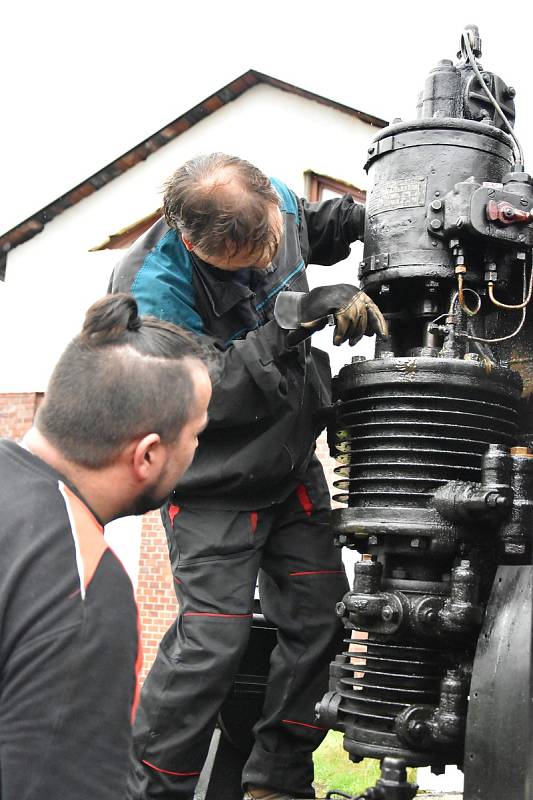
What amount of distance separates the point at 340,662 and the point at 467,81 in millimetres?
1603

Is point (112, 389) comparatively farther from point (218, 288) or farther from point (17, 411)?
point (17, 411)

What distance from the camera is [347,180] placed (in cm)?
1047

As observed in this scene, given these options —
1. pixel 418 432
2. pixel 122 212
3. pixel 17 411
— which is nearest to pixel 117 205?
pixel 122 212

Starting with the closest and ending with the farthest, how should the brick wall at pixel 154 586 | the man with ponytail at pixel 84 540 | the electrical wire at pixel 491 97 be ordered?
1. the man with ponytail at pixel 84 540
2. the electrical wire at pixel 491 97
3. the brick wall at pixel 154 586

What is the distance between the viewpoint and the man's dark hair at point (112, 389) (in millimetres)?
1664

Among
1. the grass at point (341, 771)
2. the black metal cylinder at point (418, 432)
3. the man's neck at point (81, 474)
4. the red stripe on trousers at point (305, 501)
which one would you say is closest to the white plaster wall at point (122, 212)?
the grass at point (341, 771)

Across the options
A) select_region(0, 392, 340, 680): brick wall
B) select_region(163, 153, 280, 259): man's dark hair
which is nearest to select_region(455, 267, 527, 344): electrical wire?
select_region(163, 153, 280, 259): man's dark hair

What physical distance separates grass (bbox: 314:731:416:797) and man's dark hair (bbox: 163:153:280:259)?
345 cm

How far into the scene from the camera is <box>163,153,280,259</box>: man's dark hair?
265cm

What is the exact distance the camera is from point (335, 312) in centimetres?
249

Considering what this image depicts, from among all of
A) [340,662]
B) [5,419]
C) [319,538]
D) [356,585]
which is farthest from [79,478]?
[5,419]

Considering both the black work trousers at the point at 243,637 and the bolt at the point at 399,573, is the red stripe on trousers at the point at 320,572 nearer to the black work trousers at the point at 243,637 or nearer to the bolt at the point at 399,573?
the black work trousers at the point at 243,637

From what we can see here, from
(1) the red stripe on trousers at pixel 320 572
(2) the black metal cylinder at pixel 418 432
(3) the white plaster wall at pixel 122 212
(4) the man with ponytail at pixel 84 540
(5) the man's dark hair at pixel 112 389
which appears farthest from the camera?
(3) the white plaster wall at pixel 122 212

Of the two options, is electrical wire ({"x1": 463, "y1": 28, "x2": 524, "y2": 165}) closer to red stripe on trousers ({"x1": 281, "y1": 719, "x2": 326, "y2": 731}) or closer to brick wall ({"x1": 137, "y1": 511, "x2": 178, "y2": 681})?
red stripe on trousers ({"x1": 281, "y1": 719, "x2": 326, "y2": 731})
